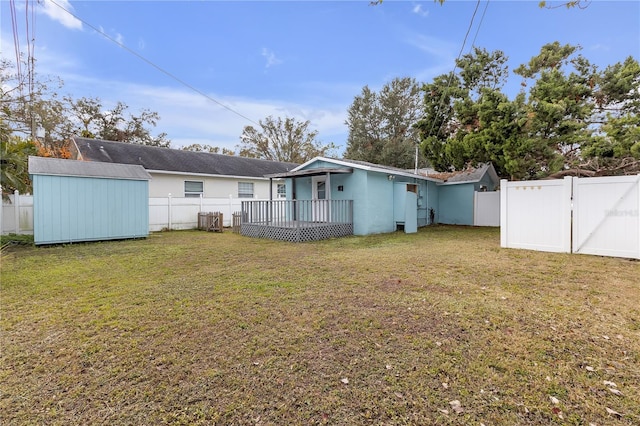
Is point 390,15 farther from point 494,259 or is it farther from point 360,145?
point 360,145

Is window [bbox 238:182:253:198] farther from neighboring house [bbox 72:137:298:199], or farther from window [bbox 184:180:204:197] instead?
window [bbox 184:180:204:197]

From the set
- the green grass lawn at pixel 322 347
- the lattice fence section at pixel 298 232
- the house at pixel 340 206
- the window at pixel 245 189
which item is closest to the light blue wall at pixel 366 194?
the house at pixel 340 206

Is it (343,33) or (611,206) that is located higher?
(343,33)

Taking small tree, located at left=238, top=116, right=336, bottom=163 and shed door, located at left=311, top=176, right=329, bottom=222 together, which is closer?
shed door, located at left=311, top=176, right=329, bottom=222

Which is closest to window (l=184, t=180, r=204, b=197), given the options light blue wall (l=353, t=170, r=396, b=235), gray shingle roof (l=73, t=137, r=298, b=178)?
gray shingle roof (l=73, t=137, r=298, b=178)

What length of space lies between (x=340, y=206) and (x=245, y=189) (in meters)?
8.44

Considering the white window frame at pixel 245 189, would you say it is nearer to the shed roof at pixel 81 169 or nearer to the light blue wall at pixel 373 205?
the shed roof at pixel 81 169

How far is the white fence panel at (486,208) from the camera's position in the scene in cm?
1437

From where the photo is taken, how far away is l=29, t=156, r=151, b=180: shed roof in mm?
8562

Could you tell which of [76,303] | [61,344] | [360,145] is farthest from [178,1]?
[360,145]

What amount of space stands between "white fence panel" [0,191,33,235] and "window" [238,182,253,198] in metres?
9.12

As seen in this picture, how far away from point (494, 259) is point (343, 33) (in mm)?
9360

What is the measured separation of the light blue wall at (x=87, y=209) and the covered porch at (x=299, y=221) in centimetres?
363

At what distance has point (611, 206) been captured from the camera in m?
6.58
